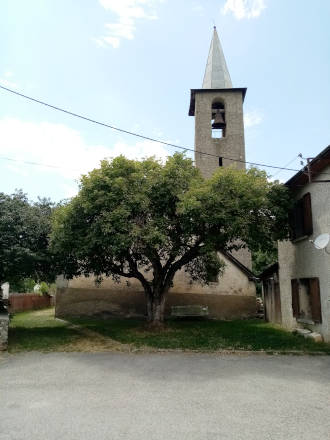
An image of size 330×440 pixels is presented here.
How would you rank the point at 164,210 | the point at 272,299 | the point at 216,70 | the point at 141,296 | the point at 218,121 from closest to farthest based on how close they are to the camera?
the point at 164,210
the point at 272,299
the point at 141,296
the point at 218,121
the point at 216,70

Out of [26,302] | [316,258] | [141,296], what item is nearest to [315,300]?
[316,258]

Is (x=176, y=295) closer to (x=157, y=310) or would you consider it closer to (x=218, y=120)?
(x=157, y=310)

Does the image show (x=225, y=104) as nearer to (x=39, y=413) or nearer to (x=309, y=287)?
(x=309, y=287)

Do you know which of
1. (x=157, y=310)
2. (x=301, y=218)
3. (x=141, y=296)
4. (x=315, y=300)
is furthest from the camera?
(x=141, y=296)

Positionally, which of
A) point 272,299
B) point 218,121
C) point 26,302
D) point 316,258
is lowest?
point 26,302

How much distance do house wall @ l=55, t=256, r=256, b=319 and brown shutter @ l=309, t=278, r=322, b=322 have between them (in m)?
8.77

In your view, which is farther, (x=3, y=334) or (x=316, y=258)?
(x=316, y=258)

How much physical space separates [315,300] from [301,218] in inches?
136

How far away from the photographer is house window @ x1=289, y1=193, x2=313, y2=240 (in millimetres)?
12859

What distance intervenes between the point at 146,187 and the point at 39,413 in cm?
907

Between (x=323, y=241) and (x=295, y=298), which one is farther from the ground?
(x=323, y=241)

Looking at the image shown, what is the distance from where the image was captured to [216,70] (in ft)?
96.9

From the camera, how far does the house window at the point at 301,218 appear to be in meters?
12.9

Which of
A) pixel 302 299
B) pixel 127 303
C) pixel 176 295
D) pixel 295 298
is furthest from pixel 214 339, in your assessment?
pixel 127 303
